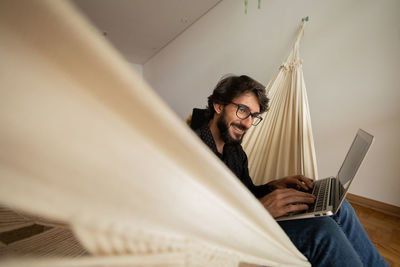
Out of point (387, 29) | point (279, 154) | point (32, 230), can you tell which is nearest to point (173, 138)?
point (32, 230)

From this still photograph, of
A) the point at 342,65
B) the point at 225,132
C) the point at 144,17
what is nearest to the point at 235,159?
the point at 225,132

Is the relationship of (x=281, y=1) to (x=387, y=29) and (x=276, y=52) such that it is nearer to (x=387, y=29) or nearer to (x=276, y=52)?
(x=276, y=52)

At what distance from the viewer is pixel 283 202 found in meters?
0.50

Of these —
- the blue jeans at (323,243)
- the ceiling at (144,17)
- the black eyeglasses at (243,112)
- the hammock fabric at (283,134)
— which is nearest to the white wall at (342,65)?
the hammock fabric at (283,134)

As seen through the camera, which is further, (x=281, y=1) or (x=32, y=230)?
(x=281, y=1)

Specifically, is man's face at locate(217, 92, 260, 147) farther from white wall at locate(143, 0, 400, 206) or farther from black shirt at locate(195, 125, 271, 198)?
white wall at locate(143, 0, 400, 206)

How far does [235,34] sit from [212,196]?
87.3 inches

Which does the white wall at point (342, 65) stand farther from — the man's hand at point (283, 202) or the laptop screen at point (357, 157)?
the man's hand at point (283, 202)

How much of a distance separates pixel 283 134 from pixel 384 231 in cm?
69

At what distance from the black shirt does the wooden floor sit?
571mm

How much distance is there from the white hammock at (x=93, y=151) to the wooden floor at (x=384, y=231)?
3.52ft

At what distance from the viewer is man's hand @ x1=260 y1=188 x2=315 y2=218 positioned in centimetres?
49

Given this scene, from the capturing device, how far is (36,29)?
0.09m

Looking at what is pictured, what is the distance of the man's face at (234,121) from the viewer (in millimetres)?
885
